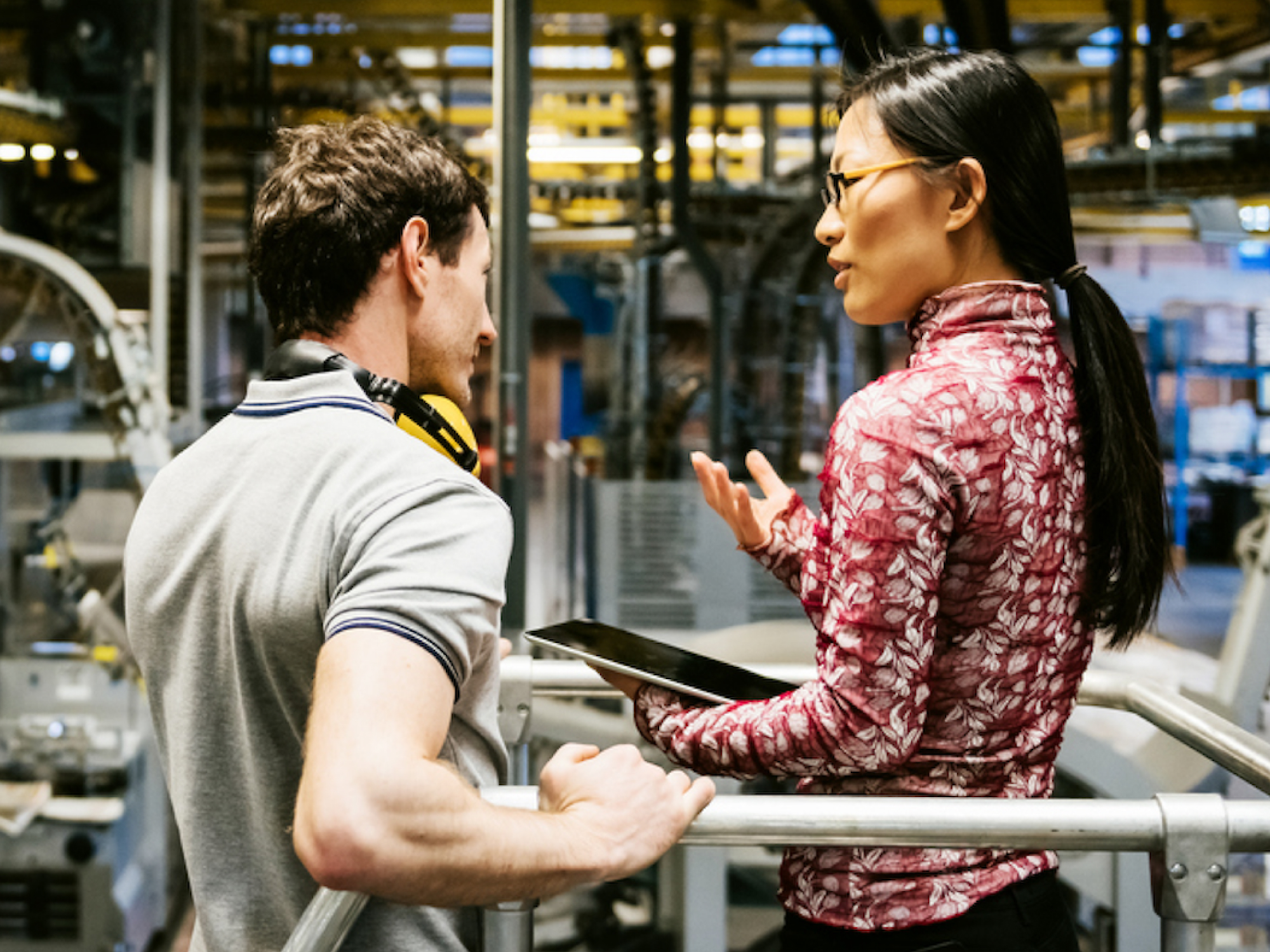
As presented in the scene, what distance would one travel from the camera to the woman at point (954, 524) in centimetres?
89

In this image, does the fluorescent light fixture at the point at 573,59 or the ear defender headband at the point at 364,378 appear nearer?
the ear defender headband at the point at 364,378

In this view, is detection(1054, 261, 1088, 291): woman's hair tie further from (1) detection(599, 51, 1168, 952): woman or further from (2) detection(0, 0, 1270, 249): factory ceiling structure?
(2) detection(0, 0, 1270, 249): factory ceiling structure

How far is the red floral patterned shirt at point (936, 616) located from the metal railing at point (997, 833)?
0.12ft

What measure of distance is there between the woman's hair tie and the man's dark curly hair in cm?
55

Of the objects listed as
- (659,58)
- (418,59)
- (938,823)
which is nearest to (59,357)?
(418,59)

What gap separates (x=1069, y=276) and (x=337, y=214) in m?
0.65

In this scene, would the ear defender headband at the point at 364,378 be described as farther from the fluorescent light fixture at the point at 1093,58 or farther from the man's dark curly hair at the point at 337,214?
the fluorescent light fixture at the point at 1093,58

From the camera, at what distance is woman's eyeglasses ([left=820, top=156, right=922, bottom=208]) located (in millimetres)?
987

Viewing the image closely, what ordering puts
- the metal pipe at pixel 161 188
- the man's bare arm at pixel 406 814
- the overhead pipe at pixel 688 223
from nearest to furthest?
the man's bare arm at pixel 406 814
the metal pipe at pixel 161 188
the overhead pipe at pixel 688 223

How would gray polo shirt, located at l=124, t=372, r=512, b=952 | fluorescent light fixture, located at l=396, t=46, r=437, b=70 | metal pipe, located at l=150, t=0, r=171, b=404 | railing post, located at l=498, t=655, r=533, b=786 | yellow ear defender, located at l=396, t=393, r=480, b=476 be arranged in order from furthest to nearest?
fluorescent light fixture, located at l=396, t=46, r=437, b=70 < metal pipe, located at l=150, t=0, r=171, b=404 < railing post, located at l=498, t=655, r=533, b=786 < yellow ear defender, located at l=396, t=393, r=480, b=476 < gray polo shirt, located at l=124, t=372, r=512, b=952

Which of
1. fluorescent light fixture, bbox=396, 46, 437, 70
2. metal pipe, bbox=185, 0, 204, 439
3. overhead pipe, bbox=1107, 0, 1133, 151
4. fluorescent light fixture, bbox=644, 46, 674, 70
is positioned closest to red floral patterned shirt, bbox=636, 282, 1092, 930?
metal pipe, bbox=185, 0, 204, 439

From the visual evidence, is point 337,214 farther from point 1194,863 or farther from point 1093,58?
point 1093,58

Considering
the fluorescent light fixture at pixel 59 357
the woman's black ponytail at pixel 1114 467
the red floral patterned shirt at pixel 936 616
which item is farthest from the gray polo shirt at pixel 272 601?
the fluorescent light fixture at pixel 59 357

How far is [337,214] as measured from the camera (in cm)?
95
